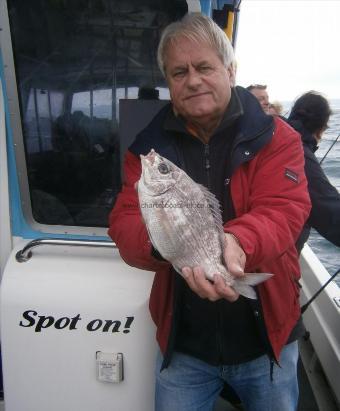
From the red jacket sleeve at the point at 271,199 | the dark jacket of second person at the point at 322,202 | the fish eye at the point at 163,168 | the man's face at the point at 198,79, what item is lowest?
the dark jacket of second person at the point at 322,202

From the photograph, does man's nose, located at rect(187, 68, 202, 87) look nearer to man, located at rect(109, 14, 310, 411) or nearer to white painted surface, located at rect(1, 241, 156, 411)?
man, located at rect(109, 14, 310, 411)

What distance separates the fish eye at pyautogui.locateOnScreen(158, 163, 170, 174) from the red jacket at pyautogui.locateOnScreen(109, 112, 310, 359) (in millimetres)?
273

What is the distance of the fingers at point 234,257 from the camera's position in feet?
4.78

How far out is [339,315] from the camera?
11.0 feet

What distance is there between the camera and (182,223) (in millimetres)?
1521

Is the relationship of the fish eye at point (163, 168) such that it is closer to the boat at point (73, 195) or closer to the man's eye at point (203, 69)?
the man's eye at point (203, 69)

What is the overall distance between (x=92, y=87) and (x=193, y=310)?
149 centimetres

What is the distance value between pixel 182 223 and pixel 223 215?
1.24 ft

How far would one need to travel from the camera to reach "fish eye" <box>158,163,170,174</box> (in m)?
1.56

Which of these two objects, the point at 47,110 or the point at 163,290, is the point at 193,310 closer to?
the point at 163,290

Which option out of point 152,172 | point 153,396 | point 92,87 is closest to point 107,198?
point 92,87

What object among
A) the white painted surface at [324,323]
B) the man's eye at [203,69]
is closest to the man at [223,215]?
the man's eye at [203,69]

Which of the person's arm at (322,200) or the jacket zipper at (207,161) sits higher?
the jacket zipper at (207,161)

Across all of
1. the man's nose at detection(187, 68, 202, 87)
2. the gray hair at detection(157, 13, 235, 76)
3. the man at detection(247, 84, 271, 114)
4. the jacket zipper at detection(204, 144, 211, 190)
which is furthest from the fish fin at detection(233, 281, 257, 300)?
the man at detection(247, 84, 271, 114)
